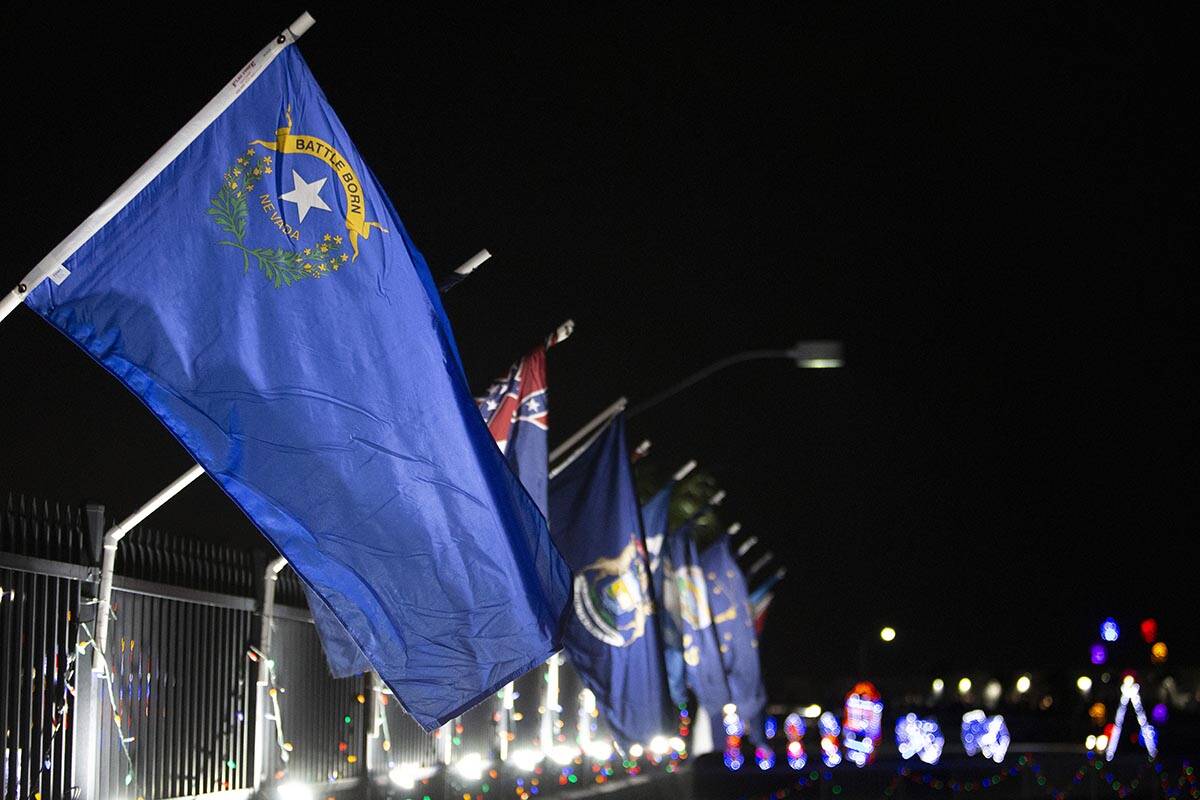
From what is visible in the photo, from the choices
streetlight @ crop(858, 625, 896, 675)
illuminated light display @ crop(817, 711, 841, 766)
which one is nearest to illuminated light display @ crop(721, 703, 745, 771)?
illuminated light display @ crop(817, 711, 841, 766)

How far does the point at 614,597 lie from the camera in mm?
18078

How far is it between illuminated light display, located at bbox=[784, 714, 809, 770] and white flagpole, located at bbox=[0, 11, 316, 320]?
37430mm

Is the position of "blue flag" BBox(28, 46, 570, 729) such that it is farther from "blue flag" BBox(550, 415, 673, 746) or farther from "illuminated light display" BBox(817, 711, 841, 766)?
"illuminated light display" BBox(817, 711, 841, 766)

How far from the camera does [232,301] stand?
8125mm

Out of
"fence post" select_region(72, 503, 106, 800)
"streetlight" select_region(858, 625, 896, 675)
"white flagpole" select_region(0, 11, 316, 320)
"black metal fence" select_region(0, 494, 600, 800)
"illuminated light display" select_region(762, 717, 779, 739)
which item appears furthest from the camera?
"streetlight" select_region(858, 625, 896, 675)

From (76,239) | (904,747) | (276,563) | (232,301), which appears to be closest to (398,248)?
(232,301)

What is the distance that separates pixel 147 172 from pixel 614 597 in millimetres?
10883

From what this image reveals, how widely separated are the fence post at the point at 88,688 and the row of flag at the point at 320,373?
10.5 feet

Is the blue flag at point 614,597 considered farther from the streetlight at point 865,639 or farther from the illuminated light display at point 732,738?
the streetlight at point 865,639

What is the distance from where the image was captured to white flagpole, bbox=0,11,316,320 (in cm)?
751

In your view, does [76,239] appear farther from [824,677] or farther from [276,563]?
[824,677]

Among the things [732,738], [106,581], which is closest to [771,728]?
[732,738]

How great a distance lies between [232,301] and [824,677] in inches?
3885

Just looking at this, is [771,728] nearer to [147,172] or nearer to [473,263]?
[473,263]
